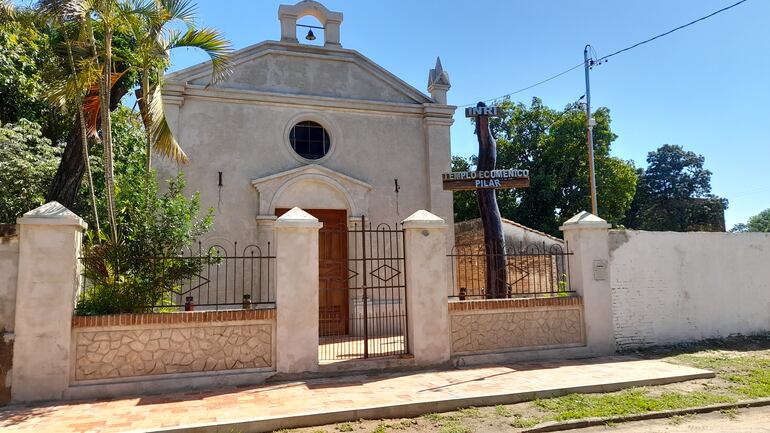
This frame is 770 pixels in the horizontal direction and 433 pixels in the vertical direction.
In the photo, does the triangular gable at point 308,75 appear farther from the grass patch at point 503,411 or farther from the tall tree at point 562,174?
the tall tree at point 562,174

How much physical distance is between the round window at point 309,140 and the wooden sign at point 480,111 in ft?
10.1

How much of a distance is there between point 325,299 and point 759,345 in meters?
8.42

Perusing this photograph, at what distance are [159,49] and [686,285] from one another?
34.0ft

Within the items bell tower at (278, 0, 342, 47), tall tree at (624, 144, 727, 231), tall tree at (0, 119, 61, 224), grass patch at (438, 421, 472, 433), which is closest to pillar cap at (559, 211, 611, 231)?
grass patch at (438, 421, 472, 433)

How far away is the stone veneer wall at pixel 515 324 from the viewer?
8.16 meters

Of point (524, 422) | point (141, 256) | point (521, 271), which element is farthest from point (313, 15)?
point (524, 422)

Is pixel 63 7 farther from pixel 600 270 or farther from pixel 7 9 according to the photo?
pixel 600 270

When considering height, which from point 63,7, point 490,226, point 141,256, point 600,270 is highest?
point 63,7

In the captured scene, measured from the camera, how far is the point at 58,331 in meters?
6.30

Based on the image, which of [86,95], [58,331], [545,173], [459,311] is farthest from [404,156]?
[545,173]

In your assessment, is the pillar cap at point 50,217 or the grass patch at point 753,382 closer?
the pillar cap at point 50,217

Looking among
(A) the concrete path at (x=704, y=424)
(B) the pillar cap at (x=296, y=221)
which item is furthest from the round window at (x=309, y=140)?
(A) the concrete path at (x=704, y=424)

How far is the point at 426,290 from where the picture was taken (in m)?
7.97

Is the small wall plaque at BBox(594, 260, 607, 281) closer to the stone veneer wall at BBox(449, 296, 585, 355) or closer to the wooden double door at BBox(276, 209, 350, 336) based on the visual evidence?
the stone veneer wall at BBox(449, 296, 585, 355)
